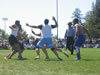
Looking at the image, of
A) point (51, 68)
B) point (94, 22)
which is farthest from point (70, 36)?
point (94, 22)

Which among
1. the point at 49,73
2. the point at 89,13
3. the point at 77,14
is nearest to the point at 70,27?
the point at 49,73

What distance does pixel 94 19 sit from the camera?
77500mm

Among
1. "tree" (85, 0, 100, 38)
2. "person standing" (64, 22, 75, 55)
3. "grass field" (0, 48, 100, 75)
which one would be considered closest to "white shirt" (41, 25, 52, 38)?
"grass field" (0, 48, 100, 75)

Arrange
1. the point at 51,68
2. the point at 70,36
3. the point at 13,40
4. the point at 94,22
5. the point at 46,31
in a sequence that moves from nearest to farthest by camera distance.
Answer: the point at 51,68 → the point at 46,31 → the point at 13,40 → the point at 70,36 → the point at 94,22

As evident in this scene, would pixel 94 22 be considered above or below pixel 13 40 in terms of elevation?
above

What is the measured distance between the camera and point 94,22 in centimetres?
7762

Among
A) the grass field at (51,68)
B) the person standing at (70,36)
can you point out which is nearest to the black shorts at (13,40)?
the grass field at (51,68)

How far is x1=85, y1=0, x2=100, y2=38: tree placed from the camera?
248 ft

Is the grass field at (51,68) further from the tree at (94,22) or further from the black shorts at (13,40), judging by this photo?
the tree at (94,22)

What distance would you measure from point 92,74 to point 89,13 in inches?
3054

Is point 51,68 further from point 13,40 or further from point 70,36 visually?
point 70,36

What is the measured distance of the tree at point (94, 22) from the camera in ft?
248

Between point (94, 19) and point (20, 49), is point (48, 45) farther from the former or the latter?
point (94, 19)

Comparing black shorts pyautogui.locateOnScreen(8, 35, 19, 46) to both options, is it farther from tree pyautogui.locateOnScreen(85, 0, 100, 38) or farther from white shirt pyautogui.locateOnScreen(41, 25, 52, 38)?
tree pyautogui.locateOnScreen(85, 0, 100, 38)
